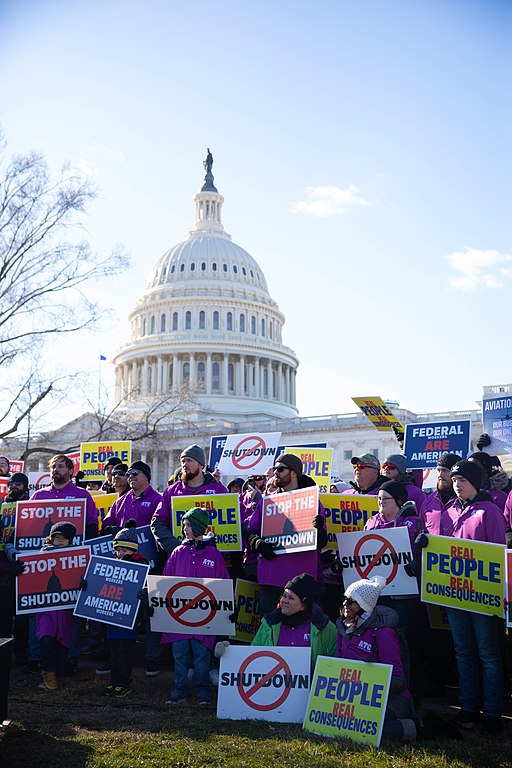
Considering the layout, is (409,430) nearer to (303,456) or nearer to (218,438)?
(303,456)

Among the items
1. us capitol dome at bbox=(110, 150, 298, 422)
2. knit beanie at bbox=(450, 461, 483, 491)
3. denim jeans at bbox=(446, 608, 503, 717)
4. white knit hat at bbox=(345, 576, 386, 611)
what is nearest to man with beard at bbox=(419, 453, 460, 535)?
knit beanie at bbox=(450, 461, 483, 491)

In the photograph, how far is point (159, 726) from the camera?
7.22 meters

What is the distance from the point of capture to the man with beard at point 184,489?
9461mm

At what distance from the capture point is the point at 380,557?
8.30 m

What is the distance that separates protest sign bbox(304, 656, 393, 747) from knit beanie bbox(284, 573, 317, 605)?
61cm

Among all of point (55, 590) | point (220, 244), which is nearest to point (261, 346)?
point (220, 244)

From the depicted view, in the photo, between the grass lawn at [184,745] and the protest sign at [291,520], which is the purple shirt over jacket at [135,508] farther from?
the grass lawn at [184,745]

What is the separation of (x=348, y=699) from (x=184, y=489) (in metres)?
3.46

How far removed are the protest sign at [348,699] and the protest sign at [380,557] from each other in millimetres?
1238

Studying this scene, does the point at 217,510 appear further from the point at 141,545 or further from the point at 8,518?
the point at 8,518

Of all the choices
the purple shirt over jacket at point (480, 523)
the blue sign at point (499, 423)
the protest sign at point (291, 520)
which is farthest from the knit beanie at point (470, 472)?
the blue sign at point (499, 423)

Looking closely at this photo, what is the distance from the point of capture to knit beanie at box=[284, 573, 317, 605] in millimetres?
7691

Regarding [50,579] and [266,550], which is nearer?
[266,550]

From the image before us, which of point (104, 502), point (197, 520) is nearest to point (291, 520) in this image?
point (197, 520)
